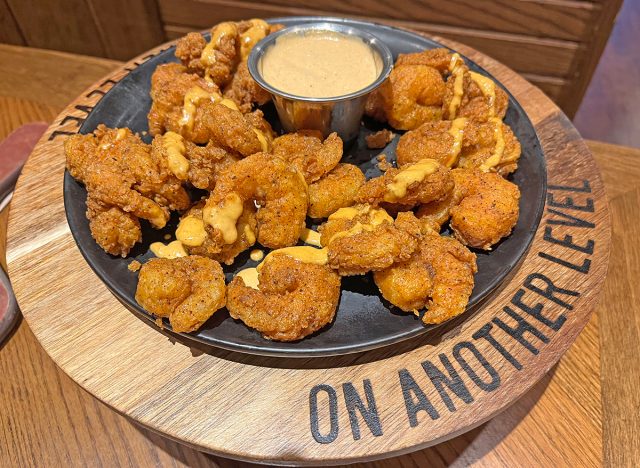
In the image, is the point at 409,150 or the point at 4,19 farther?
the point at 4,19

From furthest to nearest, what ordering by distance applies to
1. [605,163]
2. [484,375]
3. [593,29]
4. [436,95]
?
[593,29] < [605,163] < [436,95] < [484,375]

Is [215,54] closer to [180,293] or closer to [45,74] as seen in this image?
[180,293]

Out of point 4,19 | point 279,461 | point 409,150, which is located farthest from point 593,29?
point 4,19

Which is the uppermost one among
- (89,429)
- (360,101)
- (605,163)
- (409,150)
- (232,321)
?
(360,101)

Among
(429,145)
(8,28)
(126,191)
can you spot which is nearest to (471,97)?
(429,145)

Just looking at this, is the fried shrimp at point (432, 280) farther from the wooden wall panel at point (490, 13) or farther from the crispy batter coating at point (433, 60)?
the wooden wall panel at point (490, 13)

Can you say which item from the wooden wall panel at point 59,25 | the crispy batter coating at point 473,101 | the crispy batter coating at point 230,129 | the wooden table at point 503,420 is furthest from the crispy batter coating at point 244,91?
the wooden wall panel at point 59,25

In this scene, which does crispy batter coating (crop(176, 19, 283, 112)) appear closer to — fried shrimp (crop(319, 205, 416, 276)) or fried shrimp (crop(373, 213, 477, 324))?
fried shrimp (crop(319, 205, 416, 276))

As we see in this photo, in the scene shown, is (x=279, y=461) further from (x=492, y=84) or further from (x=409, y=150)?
(x=492, y=84)
